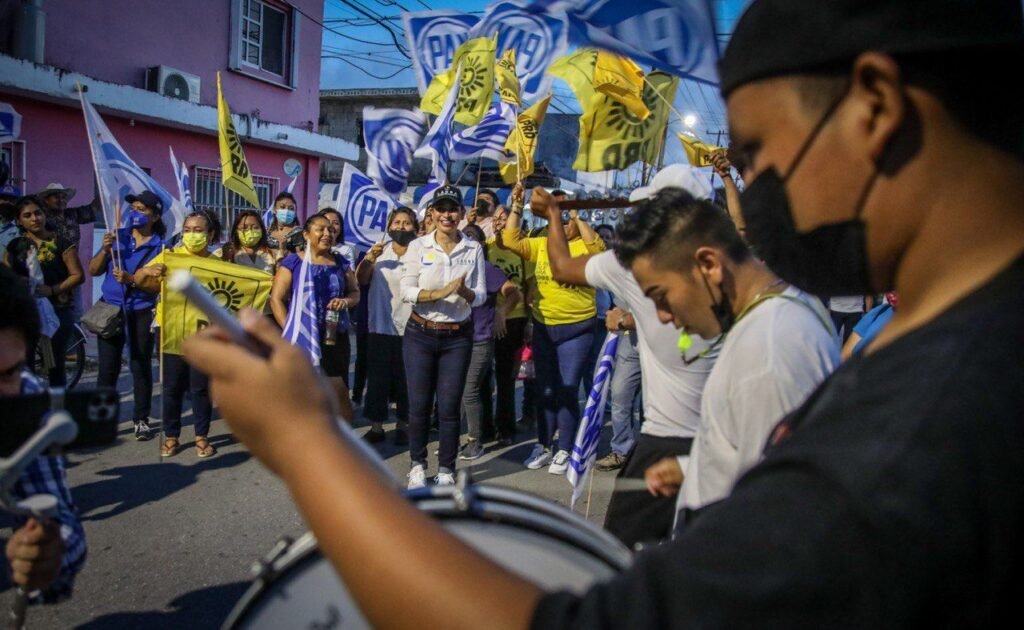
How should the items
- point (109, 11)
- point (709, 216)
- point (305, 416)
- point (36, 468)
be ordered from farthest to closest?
point (109, 11), point (709, 216), point (36, 468), point (305, 416)

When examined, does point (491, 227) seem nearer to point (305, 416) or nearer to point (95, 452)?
point (95, 452)

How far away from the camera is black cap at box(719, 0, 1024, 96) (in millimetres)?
751

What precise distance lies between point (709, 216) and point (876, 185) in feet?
5.29

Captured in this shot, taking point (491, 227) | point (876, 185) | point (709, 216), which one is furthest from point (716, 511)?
point (491, 227)

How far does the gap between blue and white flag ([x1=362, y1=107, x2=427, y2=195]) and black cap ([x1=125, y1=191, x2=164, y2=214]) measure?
2.06 meters

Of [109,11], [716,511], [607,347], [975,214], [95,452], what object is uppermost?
[109,11]

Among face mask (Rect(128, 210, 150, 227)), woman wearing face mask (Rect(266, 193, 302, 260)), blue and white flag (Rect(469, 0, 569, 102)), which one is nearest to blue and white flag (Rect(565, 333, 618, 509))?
blue and white flag (Rect(469, 0, 569, 102))

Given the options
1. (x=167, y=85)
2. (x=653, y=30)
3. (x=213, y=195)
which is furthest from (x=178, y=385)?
(x=213, y=195)

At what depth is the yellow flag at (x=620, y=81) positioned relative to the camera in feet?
19.6

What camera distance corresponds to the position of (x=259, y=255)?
278 inches

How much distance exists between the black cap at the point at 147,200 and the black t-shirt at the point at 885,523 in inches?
256

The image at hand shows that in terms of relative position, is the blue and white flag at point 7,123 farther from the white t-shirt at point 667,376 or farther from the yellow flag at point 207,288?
the white t-shirt at point 667,376

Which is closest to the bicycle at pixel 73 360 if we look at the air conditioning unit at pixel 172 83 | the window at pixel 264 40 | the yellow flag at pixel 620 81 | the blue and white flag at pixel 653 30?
the yellow flag at pixel 620 81

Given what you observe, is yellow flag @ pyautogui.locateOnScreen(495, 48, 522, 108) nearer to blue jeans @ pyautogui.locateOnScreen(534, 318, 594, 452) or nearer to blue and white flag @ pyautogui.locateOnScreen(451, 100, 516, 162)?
Result: blue and white flag @ pyautogui.locateOnScreen(451, 100, 516, 162)
